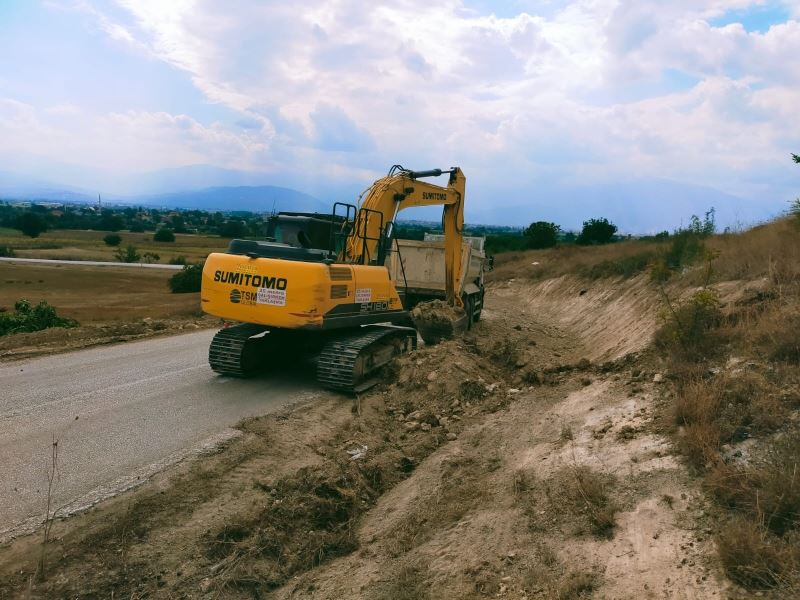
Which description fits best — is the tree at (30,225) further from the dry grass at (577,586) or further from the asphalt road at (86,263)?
the dry grass at (577,586)

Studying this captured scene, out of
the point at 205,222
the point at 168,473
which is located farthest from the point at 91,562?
the point at 205,222

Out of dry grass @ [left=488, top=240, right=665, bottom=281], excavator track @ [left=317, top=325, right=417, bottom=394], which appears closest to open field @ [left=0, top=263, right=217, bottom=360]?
excavator track @ [left=317, top=325, right=417, bottom=394]

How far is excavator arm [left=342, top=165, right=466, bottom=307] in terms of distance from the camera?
1004 cm

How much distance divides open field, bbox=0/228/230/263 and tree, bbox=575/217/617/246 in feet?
134

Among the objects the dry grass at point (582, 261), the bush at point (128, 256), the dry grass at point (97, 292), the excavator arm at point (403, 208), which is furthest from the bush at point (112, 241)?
the excavator arm at point (403, 208)

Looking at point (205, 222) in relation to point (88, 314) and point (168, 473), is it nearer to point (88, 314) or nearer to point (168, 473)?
point (88, 314)

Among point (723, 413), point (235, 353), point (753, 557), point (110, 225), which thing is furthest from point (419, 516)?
point (110, 225)

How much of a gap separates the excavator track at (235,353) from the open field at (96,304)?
4146mm

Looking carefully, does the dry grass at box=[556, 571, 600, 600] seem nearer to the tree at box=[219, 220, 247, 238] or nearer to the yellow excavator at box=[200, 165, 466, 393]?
the yellow excavator at box=[200, 165, 466, 393]

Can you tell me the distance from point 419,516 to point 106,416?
4498mm

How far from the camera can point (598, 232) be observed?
43875mm

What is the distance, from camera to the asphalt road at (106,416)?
5270 mm

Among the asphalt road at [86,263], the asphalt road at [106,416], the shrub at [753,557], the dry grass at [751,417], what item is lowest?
the asphalt road at [86,263]

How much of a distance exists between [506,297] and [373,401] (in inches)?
825
